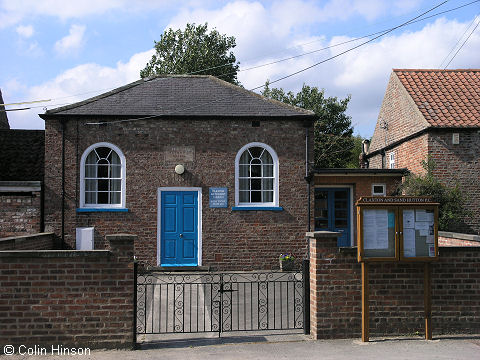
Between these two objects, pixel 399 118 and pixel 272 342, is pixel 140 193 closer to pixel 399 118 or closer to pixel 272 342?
pixel 272 342

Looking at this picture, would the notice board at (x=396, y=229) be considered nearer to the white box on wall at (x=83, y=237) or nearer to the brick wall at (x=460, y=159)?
the brick wall at (x=460, y=159)

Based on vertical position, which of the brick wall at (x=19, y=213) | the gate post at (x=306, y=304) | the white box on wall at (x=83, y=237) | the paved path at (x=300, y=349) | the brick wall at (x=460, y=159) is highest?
the brick wall at (x=460, y=159)

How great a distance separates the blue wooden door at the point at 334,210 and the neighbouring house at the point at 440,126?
271 cm

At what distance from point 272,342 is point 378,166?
54.0ft

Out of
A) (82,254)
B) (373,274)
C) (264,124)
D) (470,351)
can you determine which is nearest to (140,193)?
(264,124)

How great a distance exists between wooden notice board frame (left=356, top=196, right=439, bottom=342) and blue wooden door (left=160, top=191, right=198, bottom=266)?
27.9ft

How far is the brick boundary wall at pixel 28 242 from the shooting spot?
9892 mm

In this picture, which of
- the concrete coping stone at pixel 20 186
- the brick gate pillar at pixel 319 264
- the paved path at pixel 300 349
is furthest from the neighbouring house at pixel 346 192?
the paved path at pixel 300 349

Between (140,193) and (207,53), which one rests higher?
(207,53)

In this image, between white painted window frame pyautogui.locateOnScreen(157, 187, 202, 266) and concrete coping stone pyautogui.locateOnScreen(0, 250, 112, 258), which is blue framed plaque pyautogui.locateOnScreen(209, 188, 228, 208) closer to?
white painted window frame pyautogui.locateOnScreen(157, 187, 202, 266)

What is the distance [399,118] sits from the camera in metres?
20.1

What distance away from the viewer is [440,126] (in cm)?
1662

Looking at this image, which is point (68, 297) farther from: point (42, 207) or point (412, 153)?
point (412, 153)

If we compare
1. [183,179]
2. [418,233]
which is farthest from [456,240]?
[183,179]
